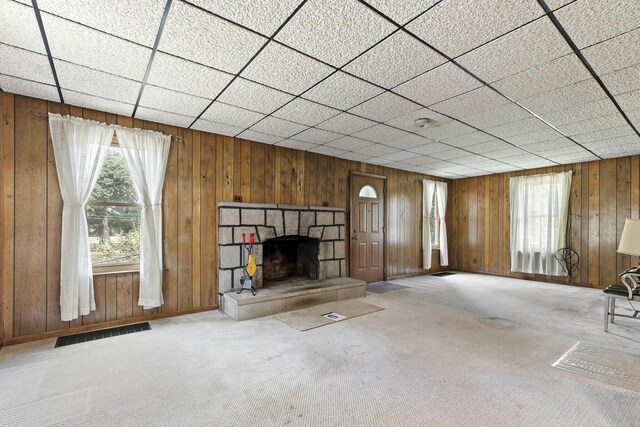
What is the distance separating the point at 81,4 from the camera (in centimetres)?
181

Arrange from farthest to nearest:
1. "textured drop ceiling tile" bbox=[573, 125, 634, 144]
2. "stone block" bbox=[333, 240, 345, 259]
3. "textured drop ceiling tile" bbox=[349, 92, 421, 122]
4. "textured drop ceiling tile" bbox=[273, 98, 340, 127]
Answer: "stone block" bbox=[333, 240, 345, 259] → "textured drop ceiling tile" bbox=[573, 125, 634, 144] → "textured drop ceiling tile" bbox=[273, 98, 340, 127] → "textured drop ceiling tile" bbox=[349, 92, 421, 122]

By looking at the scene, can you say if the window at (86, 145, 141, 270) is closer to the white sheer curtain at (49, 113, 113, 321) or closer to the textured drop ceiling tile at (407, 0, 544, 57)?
the white sheer curtain at (49, 113, 113, 321)

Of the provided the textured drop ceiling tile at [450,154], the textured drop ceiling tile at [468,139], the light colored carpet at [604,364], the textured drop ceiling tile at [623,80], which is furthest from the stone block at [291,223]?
the textured drop ceiling tile at [623,80]

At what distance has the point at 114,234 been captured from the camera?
3707 mm

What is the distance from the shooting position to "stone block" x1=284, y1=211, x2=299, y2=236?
483cm

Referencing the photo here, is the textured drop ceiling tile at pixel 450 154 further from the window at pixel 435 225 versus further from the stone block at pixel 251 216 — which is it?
the stone block at pixel 251 216

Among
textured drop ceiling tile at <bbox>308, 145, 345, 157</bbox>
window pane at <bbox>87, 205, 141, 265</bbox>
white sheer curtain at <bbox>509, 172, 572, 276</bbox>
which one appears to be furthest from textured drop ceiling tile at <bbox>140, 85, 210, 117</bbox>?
white sheer curtain at <bbox>509, 172, 572, 276</bbox>

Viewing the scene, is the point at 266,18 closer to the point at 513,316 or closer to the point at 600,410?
the point at 600,410

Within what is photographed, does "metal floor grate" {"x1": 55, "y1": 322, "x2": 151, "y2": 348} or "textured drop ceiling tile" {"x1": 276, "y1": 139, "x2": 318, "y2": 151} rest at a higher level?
"textured drop ceiling tile" {"x1": 276, "y1": 139, "x2": 318, "y2": 151}

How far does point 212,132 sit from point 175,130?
18.8 inches

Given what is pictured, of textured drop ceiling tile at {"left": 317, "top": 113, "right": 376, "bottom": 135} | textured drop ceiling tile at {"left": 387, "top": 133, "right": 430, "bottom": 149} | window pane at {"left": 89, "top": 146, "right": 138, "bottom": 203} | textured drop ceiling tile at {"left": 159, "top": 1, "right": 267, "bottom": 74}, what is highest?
textured drop ceiling tile at {"left": 159, "top": 1, "right": 267, "bottom": 74}

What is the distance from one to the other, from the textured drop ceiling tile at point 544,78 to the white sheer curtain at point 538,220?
436cm

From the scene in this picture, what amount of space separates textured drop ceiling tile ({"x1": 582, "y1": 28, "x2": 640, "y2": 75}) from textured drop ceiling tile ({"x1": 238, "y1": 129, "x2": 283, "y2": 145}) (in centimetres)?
348

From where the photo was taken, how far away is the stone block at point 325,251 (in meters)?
5.19
